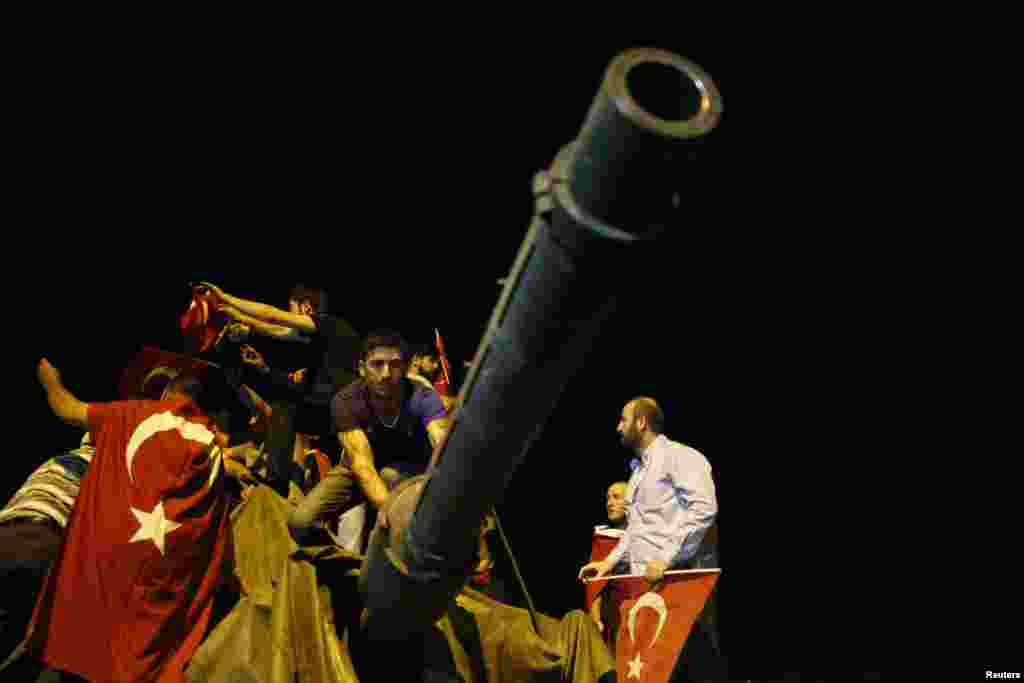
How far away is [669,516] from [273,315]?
115 inches

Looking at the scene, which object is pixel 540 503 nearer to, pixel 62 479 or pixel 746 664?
pixel 746 664

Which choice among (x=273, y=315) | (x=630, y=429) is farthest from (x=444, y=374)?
(x=630, y=429)

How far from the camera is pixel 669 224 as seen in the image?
7.73 ft

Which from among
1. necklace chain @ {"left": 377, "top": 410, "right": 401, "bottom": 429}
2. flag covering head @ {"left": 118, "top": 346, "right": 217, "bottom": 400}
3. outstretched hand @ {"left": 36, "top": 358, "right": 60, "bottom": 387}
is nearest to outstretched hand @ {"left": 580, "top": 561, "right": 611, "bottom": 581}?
necklace chain @ {"left": 377, "top": 410, "right": 401, "bottom": 429}

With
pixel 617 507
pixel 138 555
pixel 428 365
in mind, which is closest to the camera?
pixel 138 555

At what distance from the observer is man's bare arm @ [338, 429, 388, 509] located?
14.8 ft

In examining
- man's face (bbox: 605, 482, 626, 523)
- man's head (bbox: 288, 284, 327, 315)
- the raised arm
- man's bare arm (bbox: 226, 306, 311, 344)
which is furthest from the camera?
man's face (bbox: 605, 482, 626, 523)

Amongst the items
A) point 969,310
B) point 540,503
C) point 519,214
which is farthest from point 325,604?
point 969,310

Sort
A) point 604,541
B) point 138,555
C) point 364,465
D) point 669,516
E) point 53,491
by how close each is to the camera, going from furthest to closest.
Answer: point 604,541 < point 669,516 < point 53,491 < point 138,555 < point 364,465

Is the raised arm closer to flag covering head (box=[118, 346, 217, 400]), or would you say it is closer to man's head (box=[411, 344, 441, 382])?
flag covering head (box=[118, 346, 217, 400])

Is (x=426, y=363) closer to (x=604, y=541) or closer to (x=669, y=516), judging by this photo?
(x=604, y=541)

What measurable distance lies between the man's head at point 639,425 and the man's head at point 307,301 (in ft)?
8.14

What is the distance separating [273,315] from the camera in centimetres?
725

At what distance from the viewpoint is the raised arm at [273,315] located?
7.02 metres
